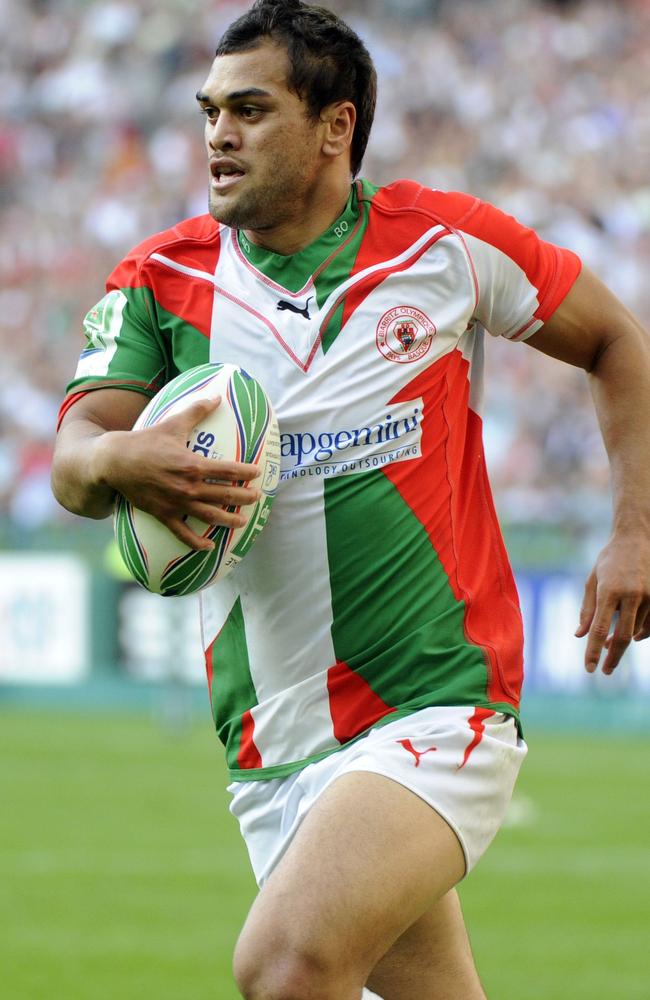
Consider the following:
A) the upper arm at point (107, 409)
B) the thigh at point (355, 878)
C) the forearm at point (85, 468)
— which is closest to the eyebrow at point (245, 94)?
the upper arm at point (107, 409)

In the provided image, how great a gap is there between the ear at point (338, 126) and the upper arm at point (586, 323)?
0.65 metres

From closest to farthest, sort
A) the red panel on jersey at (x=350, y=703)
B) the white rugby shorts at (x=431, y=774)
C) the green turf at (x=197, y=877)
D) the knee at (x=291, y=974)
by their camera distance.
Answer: the knee at (x=291, y=974) < the white rugby shorts at (x=431, y=774) < the red panel on jersey at (x=350, y=703) < the green turf at (x=197, y=877)

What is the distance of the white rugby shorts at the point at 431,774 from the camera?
141 inches

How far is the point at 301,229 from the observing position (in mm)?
4023

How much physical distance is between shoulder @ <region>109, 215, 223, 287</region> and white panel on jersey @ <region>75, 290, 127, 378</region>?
0.05m

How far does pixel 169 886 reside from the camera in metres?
8.12

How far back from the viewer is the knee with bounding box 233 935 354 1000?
3211mm

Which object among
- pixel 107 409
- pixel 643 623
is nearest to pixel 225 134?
pixel 107 409

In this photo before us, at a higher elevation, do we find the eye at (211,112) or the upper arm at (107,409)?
the eye at (211,112)

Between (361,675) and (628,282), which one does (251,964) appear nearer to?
(361,675)

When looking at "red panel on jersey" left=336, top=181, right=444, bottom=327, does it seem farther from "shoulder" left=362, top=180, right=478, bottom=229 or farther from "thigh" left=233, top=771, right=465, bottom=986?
"thigh" left=233, top=771, right=465, bottom=986

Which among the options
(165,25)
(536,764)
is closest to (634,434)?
(536,764)

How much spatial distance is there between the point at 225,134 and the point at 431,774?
1.51 meters

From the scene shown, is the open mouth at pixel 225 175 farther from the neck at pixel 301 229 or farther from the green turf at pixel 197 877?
the green turf at pixel 197 877
